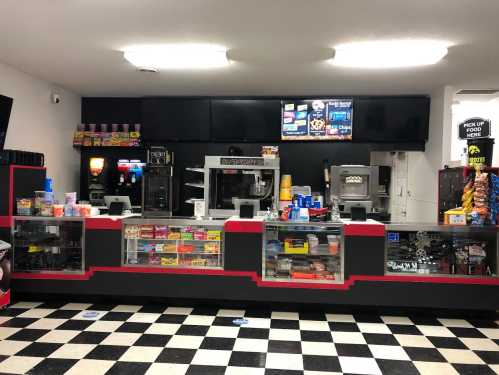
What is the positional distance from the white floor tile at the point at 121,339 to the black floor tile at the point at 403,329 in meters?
2.35

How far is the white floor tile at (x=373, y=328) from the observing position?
3.90 m

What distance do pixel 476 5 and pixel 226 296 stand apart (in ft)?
11.3

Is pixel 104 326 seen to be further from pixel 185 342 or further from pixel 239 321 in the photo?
pixel 239 321

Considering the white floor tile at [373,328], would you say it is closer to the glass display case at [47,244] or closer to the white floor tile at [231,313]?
the white floor tile at [231,313]

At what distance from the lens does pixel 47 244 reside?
190 inches

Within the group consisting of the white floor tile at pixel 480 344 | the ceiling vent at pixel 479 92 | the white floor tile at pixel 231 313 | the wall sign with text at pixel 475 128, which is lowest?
the white floor tile at pixel 480 344

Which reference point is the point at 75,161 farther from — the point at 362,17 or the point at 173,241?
the point at 362,17

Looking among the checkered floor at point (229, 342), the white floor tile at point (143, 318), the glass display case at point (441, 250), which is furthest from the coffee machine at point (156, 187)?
the glass display case at point (441, 250)

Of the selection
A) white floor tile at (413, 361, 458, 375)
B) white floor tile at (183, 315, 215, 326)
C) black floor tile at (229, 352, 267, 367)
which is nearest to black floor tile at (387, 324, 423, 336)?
white floor tile at (413, 361, 458, 375)

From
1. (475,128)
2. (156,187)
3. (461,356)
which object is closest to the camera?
(461,356)

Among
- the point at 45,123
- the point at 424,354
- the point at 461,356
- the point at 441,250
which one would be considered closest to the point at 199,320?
the point at 424,354

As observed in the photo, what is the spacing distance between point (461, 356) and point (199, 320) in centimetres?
233

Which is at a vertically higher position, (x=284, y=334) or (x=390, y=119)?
(x=390, y=119)

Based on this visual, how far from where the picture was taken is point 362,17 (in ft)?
11.4
